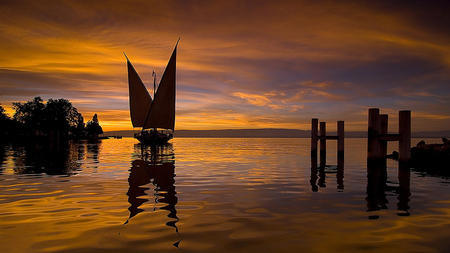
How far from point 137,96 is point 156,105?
911cm

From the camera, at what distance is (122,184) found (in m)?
10.6

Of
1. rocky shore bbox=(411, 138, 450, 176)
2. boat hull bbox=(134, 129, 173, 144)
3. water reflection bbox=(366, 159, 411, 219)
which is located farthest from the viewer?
boat hull bbox=(134, 129, 173, 144)

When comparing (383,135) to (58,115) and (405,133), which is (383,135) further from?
(58,115)

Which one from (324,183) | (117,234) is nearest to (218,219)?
(117,234)

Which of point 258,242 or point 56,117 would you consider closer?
point 258,242

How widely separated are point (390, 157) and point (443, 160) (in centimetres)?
558

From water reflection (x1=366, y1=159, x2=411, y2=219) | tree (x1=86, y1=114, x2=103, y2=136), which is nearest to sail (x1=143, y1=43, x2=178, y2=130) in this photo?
water reflection (x1=366, y1=159, x2=411, y2=219)

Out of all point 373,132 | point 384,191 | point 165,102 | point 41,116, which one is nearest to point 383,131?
point 373,132

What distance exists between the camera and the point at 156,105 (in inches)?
2147

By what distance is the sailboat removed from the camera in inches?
2047

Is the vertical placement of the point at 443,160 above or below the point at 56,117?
below

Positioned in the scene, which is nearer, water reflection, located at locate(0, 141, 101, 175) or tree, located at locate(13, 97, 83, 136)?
water reflection, located at locate(0, 141, 101, 175)

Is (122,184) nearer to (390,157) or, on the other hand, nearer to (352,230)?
(352,230)

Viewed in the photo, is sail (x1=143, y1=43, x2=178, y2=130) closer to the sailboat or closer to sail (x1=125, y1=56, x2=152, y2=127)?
the sailboat
